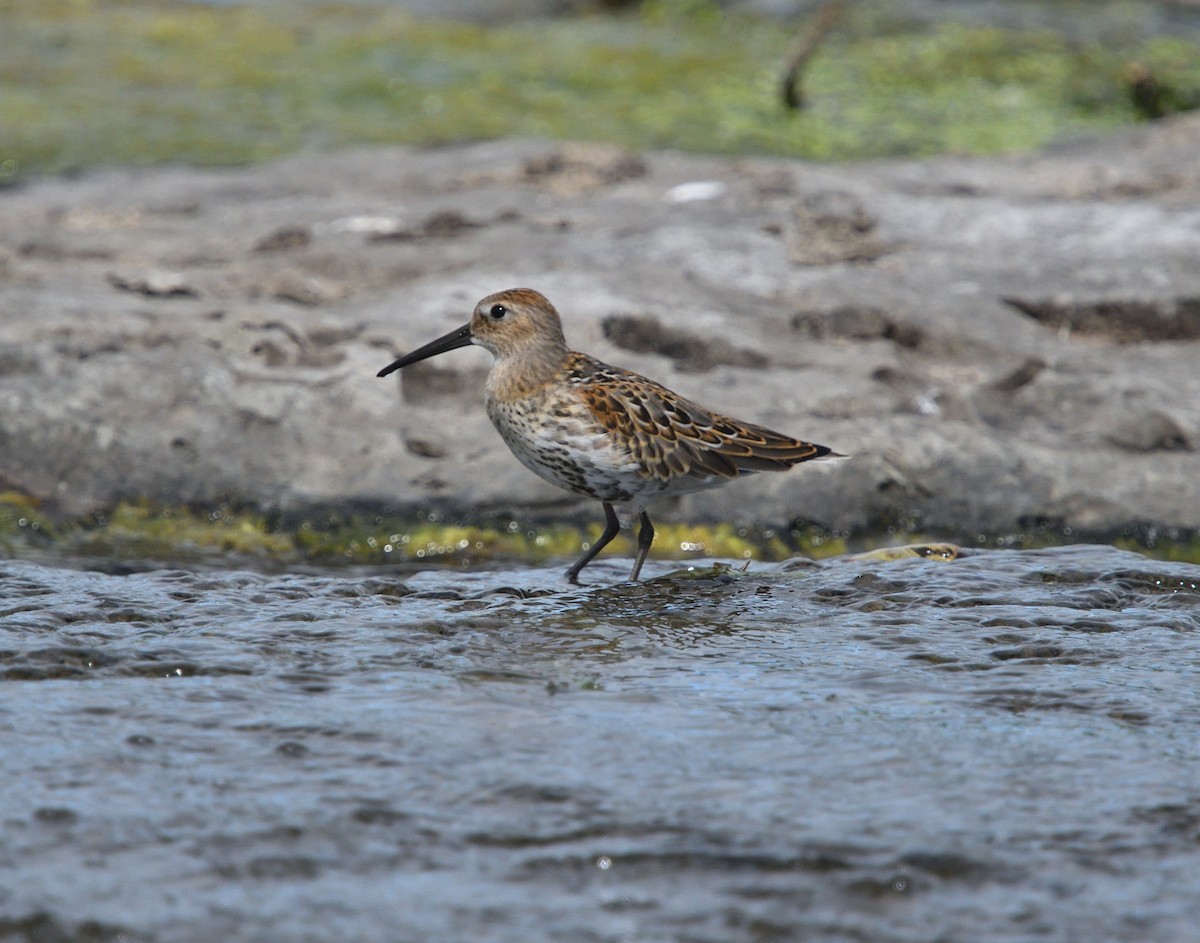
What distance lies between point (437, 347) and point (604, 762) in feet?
11.1

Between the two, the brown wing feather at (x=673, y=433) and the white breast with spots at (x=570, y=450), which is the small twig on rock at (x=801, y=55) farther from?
the white breast with spots at (x=570, y=450)

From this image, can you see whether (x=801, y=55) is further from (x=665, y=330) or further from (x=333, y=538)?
(x=333, y=538)

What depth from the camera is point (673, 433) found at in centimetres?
641

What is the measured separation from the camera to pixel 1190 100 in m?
14.6

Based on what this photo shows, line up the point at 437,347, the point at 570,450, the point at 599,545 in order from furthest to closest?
the point at 437,347 < the point at 599,545 < the point at 570,450

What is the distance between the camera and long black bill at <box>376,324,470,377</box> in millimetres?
7035

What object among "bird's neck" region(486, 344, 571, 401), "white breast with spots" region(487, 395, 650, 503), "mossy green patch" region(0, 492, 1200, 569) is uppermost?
"bird's neck" region(486, 344, 571, 401)

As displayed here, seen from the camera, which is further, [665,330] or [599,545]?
[665,330]

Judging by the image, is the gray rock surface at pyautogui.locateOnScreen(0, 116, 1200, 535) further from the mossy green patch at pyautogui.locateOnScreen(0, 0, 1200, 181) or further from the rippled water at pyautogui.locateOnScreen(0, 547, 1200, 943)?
the mossy green patch at pyautogui.locateOnScreen(0, 0, 1200, 181)

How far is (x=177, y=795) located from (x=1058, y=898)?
2.13 m

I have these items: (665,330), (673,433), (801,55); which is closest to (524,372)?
(673,433)

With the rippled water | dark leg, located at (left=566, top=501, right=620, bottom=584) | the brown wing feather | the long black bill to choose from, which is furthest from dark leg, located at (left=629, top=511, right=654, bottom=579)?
the long black bill

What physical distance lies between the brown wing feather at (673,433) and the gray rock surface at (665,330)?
855 millimetres

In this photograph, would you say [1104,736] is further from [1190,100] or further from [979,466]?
[1190,100]
